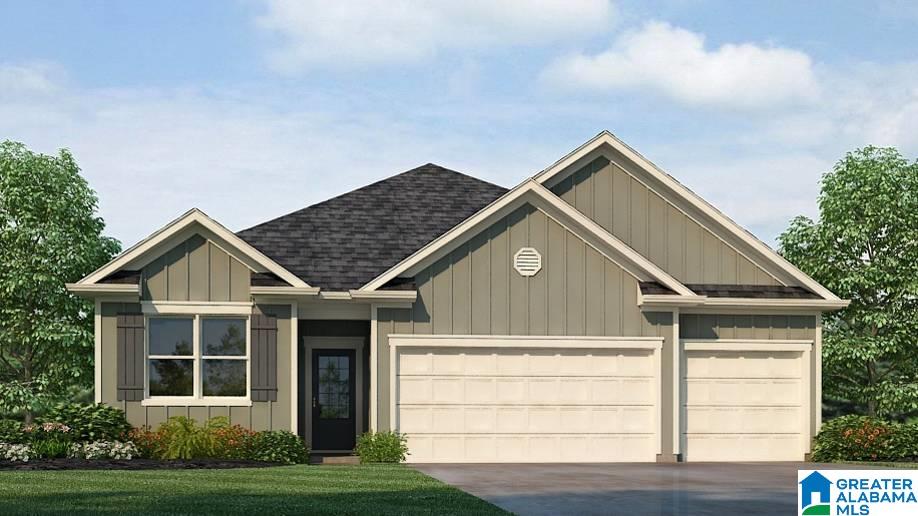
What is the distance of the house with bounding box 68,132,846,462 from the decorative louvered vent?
0.03 m

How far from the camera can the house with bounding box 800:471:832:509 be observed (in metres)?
10.8

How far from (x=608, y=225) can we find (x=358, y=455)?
22.5ft

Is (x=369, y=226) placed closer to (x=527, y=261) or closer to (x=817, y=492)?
(x=527, y=261)

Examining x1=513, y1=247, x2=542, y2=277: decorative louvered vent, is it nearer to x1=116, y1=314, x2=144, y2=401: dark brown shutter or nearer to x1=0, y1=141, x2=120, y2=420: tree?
x1=116, y1=314, x2=144, y2=401: dark brown shutter

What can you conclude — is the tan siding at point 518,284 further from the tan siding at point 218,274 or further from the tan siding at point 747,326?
the tan siding at point 218,274

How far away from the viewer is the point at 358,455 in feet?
76.6

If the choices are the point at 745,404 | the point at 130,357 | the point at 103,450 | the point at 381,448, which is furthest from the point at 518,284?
the point at 103,450

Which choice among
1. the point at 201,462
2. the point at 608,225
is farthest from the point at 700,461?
the point at 201,462

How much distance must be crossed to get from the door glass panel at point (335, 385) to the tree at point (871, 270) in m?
10.8

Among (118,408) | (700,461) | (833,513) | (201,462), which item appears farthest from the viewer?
(700,461)

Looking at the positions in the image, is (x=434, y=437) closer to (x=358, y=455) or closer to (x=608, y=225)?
(x=358, y=455)

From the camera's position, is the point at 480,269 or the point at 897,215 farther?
the point at 897,215

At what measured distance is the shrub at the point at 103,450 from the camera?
2119 cm

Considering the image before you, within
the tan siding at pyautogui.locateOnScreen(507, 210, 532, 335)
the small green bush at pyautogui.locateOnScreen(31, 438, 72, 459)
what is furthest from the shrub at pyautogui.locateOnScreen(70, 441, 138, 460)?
the tan siding at pyautogui.locateOnScreen(507, 210, 532, 335)
